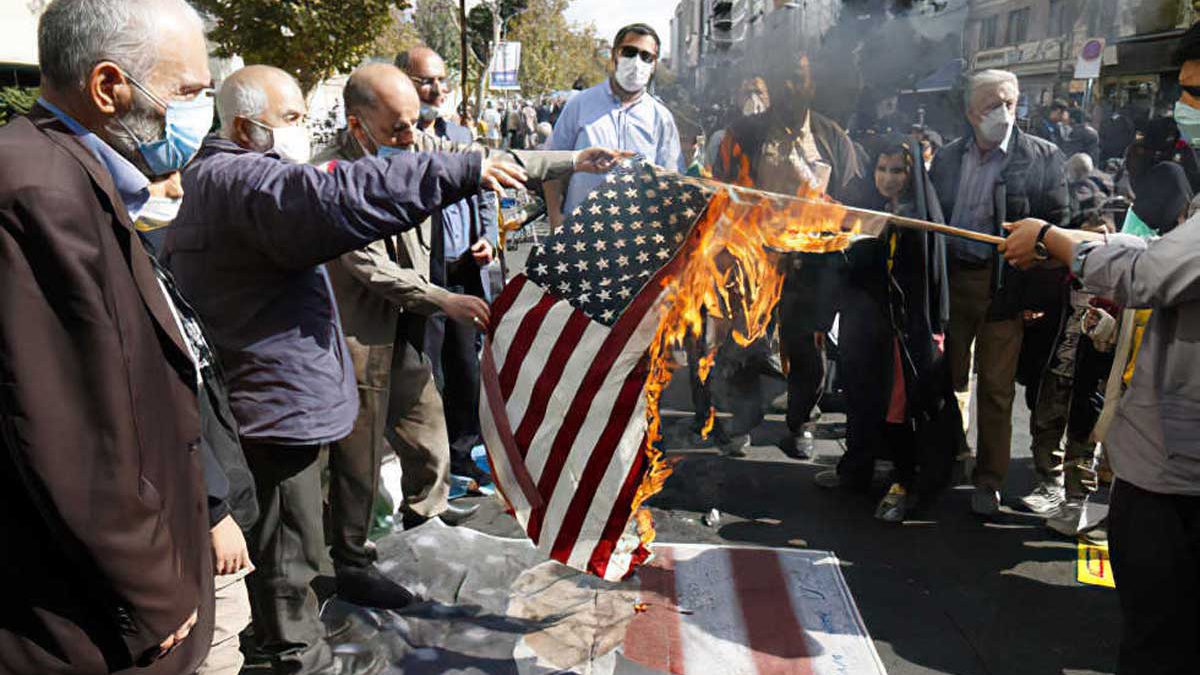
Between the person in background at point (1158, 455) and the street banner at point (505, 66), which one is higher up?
the street banner at point (505, 66)

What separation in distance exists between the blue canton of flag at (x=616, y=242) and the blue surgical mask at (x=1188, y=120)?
5.15 ft

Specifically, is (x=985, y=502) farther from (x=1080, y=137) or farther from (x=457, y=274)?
(x=1080, y=137)

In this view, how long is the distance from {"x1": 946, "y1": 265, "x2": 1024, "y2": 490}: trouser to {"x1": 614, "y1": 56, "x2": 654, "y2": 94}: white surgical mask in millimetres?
2079

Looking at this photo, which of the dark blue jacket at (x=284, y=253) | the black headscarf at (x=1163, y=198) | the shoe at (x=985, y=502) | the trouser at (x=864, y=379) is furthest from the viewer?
the trouser at (x=864, y=379)

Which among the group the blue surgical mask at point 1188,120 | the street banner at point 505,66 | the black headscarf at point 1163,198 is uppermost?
the street banner at point 505,66

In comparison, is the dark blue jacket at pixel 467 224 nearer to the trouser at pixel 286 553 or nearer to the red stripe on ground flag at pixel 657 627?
the trouser at pixel 286 553

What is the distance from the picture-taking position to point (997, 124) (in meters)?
4.70

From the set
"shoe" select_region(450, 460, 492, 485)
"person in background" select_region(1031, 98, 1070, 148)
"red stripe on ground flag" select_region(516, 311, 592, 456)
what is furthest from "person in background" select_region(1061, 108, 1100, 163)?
"red stripe on ground flag" select_region(516, 311, 592, 456)

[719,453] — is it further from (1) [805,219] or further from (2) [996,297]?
(1) [805,219]

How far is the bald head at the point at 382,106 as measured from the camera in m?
3.52

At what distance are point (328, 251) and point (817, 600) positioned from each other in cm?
263

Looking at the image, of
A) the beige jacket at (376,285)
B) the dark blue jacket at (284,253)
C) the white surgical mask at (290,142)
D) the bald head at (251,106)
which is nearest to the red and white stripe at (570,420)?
the dark blue jacket at (284,253)

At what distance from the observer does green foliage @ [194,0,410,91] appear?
615 inches

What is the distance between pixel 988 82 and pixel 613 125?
2.10 m
